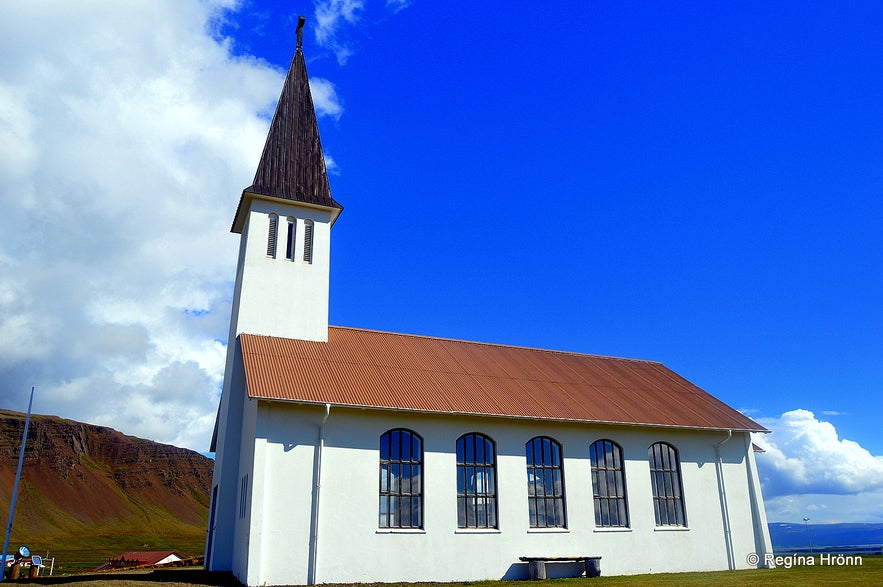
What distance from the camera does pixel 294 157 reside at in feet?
86.2

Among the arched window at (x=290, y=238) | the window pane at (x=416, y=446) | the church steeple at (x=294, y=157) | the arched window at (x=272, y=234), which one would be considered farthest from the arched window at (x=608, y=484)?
the arched window at (x=272, y=234)

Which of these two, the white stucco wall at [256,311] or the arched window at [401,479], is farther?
the white stucco wall at [256,311]

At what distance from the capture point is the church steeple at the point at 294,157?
25297mm

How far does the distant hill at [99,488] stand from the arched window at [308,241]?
96.6 metres

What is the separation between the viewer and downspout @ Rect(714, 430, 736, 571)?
80.0 feet

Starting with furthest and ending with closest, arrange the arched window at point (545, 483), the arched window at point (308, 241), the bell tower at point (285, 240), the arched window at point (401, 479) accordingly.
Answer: the arched window at point (308, 241), the bell tower at point (285, 240), the arched window at point (545, 483), the arched window at point (401, 479)

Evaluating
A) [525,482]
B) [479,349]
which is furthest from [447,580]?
[479,349]

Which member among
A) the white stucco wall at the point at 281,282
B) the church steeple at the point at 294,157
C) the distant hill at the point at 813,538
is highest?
the church steeple at the point at 294,157

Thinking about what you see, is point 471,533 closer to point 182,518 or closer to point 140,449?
point 182,518

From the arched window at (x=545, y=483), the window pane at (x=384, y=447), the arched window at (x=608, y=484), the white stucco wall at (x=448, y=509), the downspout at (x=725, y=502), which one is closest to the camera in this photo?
the white stucco wall at (x=448, y=509)

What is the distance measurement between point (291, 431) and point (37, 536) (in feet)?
408

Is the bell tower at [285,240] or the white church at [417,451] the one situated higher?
the bell tower at [285,240]

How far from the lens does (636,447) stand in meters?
24.3

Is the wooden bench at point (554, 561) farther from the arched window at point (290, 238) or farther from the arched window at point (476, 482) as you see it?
the arched window at point (290, 238)
